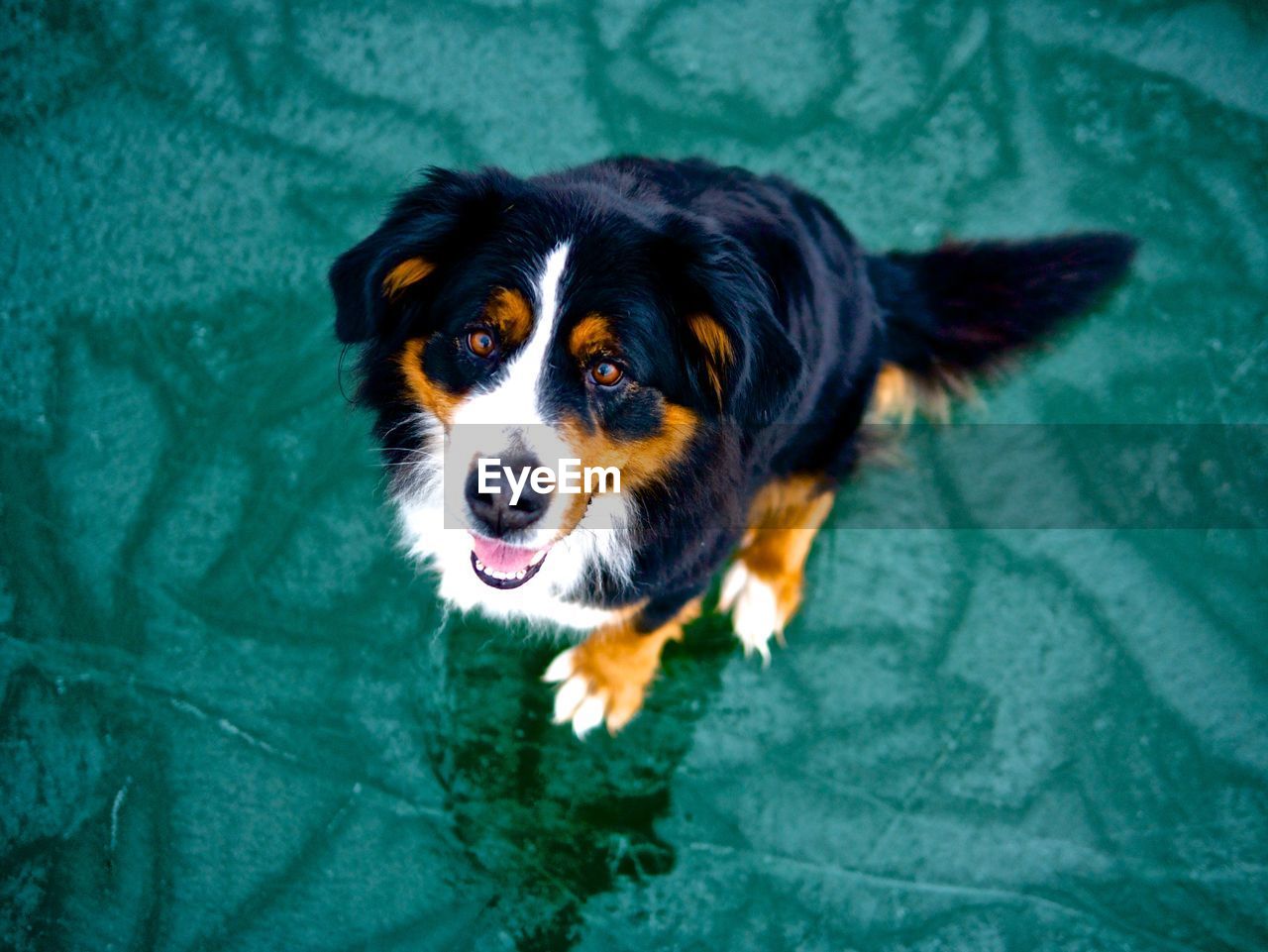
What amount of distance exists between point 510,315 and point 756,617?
124cm

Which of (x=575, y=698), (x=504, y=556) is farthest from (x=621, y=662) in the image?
(x=504, y=556)

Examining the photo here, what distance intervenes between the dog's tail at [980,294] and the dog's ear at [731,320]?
33.6 inches

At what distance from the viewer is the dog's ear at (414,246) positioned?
6.06 ft

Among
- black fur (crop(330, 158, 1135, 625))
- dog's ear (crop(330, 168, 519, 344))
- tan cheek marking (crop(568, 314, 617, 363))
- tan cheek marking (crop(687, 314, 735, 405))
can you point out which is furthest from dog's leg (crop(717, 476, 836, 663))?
dog's ear (crop(330, 168, 519, 344))

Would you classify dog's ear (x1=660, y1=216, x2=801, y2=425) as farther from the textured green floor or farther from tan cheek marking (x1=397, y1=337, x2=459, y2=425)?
the textured green floor

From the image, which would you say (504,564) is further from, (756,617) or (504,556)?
(756,617)

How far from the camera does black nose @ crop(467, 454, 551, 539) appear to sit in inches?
70.9

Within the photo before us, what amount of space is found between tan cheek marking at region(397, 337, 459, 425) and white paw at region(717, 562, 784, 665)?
3.60ft

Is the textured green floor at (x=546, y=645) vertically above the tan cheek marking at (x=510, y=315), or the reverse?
the tan cheek marking at (x=510, y=315)

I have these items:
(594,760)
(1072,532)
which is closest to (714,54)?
(1072,532)

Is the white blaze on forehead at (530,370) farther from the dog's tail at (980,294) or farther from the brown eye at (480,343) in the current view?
the dog's tail at (980,294)

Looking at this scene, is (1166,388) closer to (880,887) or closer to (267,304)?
(880,887)

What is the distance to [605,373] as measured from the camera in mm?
1896

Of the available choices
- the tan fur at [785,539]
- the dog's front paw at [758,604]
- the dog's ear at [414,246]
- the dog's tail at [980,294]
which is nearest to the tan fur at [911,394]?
the dog's tail at [980,294]
